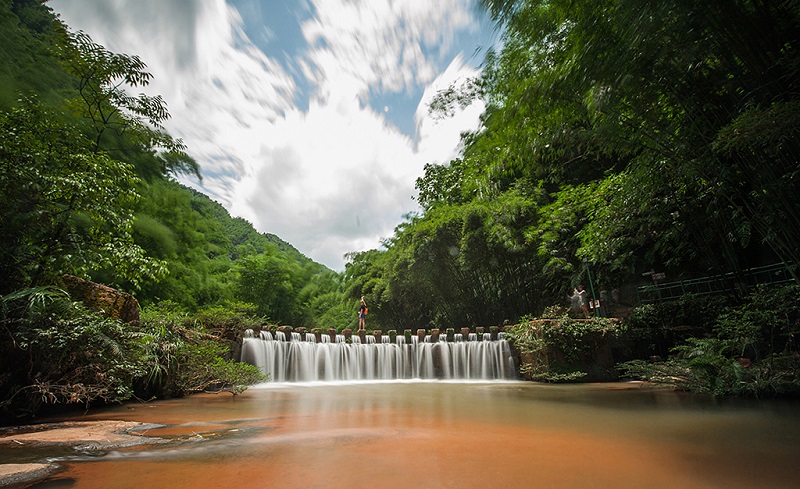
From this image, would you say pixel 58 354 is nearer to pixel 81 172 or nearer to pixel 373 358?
pixel 81 172

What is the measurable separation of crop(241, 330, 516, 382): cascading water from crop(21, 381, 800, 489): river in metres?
5.92

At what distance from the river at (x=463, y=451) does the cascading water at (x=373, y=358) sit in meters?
5.92

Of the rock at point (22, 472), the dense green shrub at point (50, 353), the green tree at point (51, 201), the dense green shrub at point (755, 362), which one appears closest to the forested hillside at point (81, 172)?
the green tree at point (51, 201)

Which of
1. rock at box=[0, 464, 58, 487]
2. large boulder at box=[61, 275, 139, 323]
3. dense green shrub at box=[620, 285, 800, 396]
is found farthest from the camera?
large boulder at box=[61, 275, 139, 323]

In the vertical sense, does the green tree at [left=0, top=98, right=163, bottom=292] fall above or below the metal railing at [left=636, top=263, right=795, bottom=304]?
above

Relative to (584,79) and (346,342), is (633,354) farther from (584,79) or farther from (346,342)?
(346,342)

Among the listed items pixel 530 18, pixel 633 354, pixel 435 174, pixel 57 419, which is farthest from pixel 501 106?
pixel 435 174

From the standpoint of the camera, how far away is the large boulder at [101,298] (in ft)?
13.2

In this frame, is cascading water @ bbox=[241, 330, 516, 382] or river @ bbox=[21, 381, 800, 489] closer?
river @ bbox=[21, 381, 800, 489]

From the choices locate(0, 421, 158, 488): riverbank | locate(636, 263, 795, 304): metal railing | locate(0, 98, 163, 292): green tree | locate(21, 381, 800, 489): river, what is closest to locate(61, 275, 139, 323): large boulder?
locate(0, 98, 163, 292): green tree

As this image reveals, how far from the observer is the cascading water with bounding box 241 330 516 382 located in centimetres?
901

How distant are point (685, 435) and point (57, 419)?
187 inches

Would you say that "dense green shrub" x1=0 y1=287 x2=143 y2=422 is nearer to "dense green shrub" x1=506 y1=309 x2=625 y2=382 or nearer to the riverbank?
the riverbank

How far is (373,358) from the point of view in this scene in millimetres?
10719
